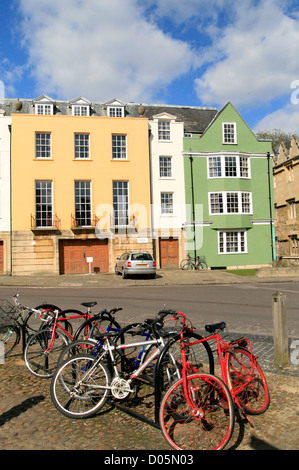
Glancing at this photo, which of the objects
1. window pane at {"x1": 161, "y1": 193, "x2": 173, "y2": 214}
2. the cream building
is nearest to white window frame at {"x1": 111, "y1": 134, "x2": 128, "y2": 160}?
window pane at {"x1": 161, "y1": 193, "x2": 173, "y2": 214}

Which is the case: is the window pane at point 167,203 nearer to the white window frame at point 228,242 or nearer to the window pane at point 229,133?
the white window frame at point 228,242

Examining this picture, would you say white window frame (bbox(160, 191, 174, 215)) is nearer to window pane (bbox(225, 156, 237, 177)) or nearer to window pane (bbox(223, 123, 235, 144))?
window pane (bbox(225, 156, 237, 177))

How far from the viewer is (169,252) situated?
2877 centimetres

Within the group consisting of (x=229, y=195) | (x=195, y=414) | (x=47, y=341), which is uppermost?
(x=229, y=195)

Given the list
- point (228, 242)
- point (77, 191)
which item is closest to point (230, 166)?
point (228, 242)

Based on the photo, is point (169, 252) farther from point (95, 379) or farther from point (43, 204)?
point (95, 379)

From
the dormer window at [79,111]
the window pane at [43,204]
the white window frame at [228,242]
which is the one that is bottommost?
the white window frame at [228,242]

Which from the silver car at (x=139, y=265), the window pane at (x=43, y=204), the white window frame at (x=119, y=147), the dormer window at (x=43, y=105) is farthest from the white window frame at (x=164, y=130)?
the silver car at (x=139, y=265)

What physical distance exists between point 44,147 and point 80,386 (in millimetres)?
25012

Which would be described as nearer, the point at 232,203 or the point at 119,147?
the point at 119,147

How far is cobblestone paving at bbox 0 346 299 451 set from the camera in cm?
352

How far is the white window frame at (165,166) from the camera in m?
29.3
